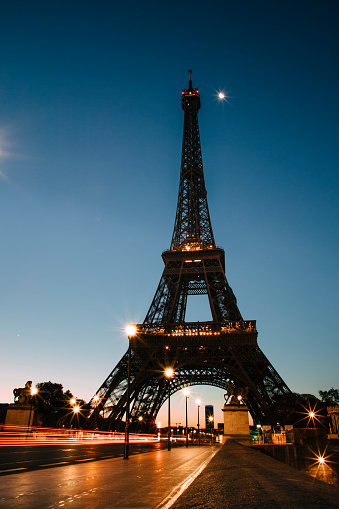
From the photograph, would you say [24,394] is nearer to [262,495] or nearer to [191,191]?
[262,495]

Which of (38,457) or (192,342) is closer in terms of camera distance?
(38,457)

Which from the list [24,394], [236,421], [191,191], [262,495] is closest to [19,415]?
[24,394]

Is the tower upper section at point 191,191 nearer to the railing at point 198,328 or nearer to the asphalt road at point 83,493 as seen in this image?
the railing at point 198,328

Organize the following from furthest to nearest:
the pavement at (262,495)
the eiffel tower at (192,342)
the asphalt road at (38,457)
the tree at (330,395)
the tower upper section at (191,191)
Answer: the tree at (330,395) → the tower upper section at (191,191) → the eiffel tower at (192,342) → the asphalt road at (38,457) → the pavement at (262,495)

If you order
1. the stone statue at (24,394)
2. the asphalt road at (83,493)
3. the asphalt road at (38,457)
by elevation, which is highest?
the stone statue at (24,394)

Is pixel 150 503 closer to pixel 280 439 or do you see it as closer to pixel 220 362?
pixel 280 439

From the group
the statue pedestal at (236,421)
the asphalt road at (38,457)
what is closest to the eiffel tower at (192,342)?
the statue pedestal at (236,421)

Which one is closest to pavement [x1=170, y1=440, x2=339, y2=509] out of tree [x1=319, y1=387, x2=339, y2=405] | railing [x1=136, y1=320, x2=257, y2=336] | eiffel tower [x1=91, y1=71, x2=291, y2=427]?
eiffel tower [x1=91, y1=71, x2=291, y2=427]
